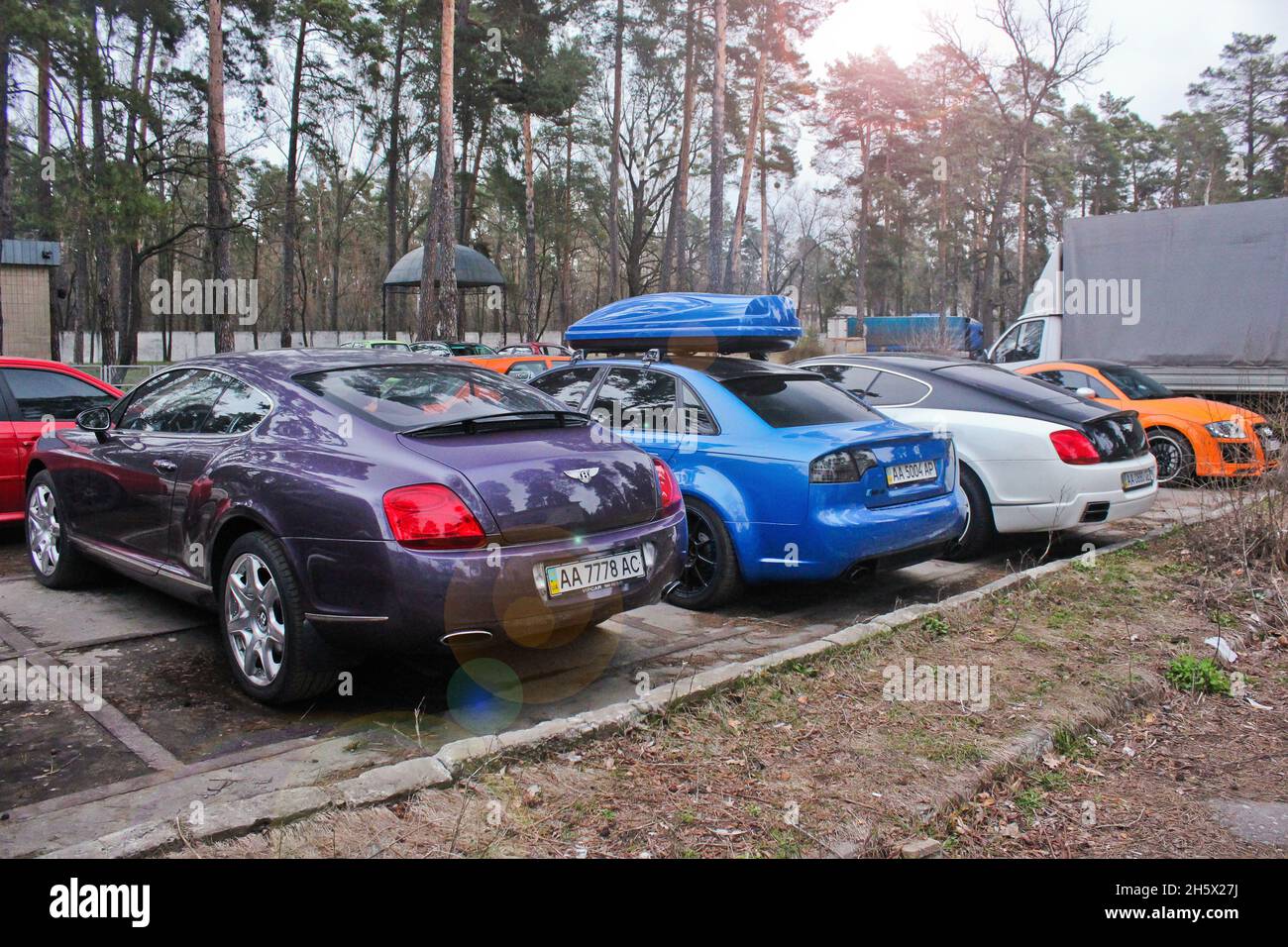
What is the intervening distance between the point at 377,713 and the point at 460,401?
56.3 inches

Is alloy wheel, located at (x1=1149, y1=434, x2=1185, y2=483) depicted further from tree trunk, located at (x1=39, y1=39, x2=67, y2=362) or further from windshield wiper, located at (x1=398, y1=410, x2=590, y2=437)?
tree trunk, located at (x1=39, y1=39, x2=67, y2=362)

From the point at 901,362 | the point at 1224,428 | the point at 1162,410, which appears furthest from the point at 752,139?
the point at 901,362

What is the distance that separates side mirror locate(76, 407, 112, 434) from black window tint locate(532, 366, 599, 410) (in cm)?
255

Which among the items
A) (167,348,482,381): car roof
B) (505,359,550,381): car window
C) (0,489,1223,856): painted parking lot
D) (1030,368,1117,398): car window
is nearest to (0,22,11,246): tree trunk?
(505,359,550,381): car window

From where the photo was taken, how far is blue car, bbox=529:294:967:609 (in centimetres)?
518

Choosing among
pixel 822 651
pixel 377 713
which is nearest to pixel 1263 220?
pixel 822 651

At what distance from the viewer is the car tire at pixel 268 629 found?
371 cm

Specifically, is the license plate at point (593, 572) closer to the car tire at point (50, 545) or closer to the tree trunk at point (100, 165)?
the car tire at point (50, 545)

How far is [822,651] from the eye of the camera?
4.39 metres

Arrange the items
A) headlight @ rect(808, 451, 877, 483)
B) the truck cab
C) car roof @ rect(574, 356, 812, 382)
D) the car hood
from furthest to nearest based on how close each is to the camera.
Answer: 1. the truck cab
2. the car hood
3. car roof @ rect(574, 356, 812, 382)
4. headlight @ rect(808, 451, 877, 483)

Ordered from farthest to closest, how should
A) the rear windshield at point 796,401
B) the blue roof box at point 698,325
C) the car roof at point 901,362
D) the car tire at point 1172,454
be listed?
1. the car tire at point 1172,454
2. the car roof at point 901,362
3. the blue roof box at point 698,325
4. the rear windshield at point 796,401

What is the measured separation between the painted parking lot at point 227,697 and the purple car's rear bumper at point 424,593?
42cm

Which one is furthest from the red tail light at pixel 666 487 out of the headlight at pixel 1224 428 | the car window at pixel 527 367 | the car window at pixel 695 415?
the car window at pixel 527 367

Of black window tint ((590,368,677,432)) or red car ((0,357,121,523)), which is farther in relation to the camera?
red car ((0,357,121,523))
